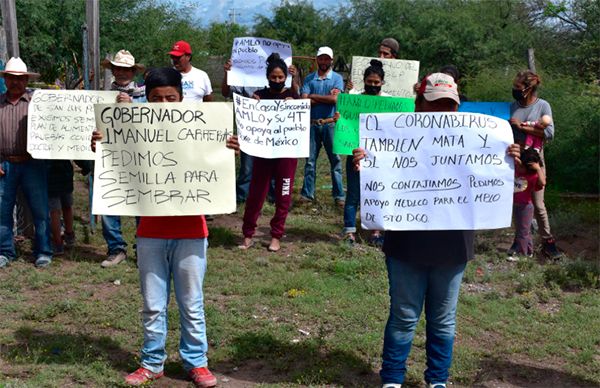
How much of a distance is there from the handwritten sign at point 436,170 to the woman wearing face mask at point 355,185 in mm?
3783

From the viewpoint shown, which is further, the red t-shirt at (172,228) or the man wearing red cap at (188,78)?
the man wearing red cap at (188,78)

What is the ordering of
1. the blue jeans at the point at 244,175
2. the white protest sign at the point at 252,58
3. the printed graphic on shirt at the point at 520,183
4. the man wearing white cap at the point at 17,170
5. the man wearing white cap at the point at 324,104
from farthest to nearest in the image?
1. the blue jeans at the point at 244,175
2. the man wearing white cap at the point at 324,104
3. the white protest sign at the point at 252,58
4. the man wearing white cap at the point at 17,170
5. the printed graphic on shirt at the point at 520,183

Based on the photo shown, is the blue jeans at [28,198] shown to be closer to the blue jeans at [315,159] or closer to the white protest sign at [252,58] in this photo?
the white protest sign at [252,58]

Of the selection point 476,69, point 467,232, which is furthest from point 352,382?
point 476,69

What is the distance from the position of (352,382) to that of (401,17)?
24.1m

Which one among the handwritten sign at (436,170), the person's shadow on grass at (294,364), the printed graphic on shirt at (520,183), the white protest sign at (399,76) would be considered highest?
the white protest sign at (399,76)

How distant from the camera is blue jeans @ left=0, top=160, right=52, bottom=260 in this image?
8125 mm

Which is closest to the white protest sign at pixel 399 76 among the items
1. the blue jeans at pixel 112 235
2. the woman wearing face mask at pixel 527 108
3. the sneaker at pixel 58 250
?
the woman wearing face mask at pixel 527 108

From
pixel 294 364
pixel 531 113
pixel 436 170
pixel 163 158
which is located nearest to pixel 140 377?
pixel 294 364

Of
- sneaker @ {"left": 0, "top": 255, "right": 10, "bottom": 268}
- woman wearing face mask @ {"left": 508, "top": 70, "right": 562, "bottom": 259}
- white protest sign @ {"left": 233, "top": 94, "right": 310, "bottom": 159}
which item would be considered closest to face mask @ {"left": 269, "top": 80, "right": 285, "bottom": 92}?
white protest sign @ {"left": 233, "top": 94, "right": 310, "bottom": 159}

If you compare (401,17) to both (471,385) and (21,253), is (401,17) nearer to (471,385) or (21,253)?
(21,253)

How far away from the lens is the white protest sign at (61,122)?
26.4ft

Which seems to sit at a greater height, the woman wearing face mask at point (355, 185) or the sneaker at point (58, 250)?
the woman wearing face mask at point (355, 185)

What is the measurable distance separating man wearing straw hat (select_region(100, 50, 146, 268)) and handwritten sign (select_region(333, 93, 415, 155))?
238 centimetres
